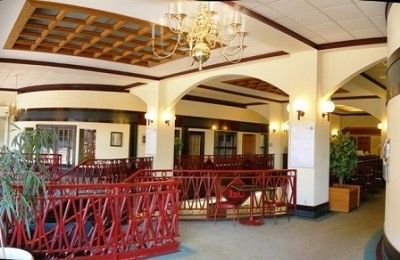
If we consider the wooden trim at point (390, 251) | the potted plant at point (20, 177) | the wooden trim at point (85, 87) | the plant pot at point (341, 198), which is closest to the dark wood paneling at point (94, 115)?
the wooden trim at point (85, 87)

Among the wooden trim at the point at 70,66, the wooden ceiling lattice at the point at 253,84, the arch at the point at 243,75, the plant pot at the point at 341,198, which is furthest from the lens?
the wooden ceiling lattice at the point at 253,84

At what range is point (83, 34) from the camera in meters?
6.50

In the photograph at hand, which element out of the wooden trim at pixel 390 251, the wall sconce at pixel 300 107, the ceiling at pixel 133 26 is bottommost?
the wooden trim at pixel 390 251

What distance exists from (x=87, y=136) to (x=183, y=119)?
3.64m

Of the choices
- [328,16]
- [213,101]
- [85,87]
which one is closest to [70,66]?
[85,87]

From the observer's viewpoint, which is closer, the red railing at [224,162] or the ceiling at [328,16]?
the ceiling at [328,16]

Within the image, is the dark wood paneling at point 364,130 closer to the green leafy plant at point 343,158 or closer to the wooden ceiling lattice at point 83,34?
the green leafy plant at point 343,158

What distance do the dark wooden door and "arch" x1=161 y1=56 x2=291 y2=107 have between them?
7.03m

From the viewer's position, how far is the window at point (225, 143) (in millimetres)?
15297

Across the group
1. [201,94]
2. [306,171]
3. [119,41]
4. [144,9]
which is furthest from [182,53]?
[201,94]

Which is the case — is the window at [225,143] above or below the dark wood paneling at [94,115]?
below

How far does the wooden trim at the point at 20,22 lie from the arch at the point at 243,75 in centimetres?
431

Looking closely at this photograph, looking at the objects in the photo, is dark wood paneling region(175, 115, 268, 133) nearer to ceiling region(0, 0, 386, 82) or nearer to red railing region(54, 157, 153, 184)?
red railing region(54, 157, 153, 184)

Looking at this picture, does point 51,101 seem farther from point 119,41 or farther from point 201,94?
point 119,41
